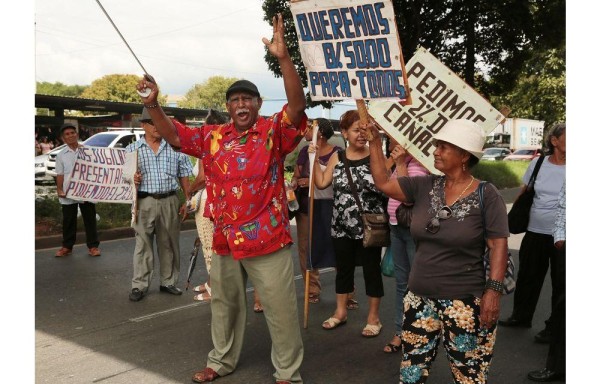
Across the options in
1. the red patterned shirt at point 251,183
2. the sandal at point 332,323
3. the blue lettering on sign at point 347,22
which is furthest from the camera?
the sandal at point 332,323

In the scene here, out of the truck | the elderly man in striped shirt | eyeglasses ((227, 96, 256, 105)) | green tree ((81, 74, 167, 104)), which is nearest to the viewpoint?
eyeglasses ((227, 96, 256, 105))

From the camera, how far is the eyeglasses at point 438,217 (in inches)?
129

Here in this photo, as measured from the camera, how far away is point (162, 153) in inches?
253

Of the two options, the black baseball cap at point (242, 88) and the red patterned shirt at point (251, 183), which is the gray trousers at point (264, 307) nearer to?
the red patterned shirt at point (251, 183)

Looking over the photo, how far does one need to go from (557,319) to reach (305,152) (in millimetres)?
3007

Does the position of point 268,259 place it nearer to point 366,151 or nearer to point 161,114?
point 161,114

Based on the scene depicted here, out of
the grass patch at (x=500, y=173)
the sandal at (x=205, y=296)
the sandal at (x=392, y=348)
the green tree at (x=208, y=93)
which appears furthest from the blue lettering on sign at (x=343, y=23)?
the green tree at (x=208, y=93)

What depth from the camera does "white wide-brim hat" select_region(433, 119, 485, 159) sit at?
3.26 m

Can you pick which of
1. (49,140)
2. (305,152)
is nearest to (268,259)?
(305,152)

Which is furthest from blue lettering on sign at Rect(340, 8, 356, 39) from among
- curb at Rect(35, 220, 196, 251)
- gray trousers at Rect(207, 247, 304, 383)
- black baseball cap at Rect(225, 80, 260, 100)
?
curb at Rect(35, 220, 196, 251)

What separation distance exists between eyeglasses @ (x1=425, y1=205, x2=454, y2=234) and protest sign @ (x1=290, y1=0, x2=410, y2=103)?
78 centimetres

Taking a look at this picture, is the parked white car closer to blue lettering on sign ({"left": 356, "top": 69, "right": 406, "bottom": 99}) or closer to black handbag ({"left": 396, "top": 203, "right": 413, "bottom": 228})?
blue lettering on sign ({"left": 356, "top": 69, "right": 406, "bottom": 99})

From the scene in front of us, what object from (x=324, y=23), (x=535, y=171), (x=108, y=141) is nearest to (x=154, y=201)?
(x=324, y=23)

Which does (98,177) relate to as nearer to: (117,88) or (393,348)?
(393,348)
